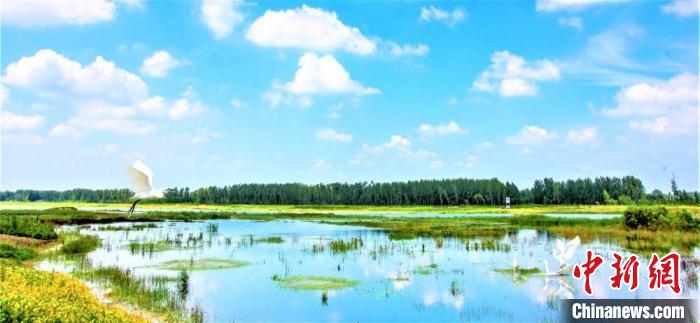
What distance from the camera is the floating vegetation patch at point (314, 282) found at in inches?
668

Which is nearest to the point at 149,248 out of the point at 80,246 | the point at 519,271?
the point at 80,246

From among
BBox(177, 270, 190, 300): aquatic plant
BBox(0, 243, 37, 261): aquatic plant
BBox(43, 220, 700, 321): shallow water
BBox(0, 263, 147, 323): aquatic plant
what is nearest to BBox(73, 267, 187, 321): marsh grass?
BBox(177, 270, 190, 300): aquatic plant

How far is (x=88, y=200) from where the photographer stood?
162000 mm

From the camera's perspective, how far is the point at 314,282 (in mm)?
17781

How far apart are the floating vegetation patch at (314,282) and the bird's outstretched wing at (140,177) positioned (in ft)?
25.5

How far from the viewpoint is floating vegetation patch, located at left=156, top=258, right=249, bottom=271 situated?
2112cm

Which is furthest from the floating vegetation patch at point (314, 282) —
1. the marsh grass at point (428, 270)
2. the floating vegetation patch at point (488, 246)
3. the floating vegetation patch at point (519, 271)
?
the floating vegetation patch at point (488, 246)

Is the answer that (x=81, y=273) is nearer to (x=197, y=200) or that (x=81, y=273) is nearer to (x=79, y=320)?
(x=79, y=320)

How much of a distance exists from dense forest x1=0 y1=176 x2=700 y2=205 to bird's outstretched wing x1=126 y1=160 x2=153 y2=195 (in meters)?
110

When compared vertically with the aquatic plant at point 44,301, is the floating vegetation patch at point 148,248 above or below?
below

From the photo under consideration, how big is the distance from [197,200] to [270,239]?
399 ft

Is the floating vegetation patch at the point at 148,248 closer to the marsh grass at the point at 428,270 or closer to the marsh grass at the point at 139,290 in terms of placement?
the marsh grass at the point at 139,290

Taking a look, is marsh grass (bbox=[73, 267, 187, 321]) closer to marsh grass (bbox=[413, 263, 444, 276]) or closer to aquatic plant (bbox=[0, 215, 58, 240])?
marsh grass (bbox=[413, 263, 444, 276])

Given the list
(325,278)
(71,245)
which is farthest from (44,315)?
(71,245)
